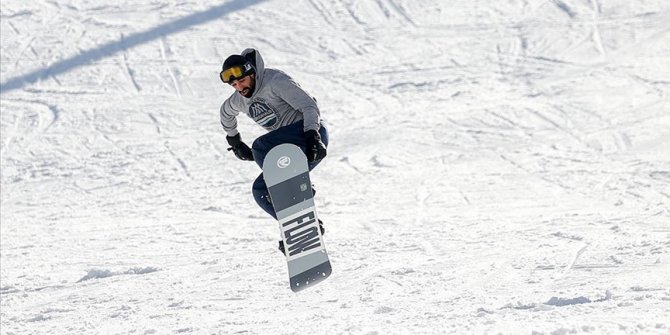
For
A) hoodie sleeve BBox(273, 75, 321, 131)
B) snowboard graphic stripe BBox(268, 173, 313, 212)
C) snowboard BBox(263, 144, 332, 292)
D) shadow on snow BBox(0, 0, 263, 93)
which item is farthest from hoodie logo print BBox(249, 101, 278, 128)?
shadow on snow BBox(0, 0, 263, 93)

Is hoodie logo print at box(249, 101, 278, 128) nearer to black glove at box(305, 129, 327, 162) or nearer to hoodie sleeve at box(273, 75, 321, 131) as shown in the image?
hoodie sleeve at box(273, 75, 321, 131)

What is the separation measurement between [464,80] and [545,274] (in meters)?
6.55

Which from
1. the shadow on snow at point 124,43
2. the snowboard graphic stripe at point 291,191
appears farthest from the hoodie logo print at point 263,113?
the shadow on snow at point 124,43

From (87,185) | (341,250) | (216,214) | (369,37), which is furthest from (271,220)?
(369,37)

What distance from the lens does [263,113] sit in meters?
6.28

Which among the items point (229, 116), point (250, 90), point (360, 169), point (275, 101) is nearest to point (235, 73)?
point (250, 90)

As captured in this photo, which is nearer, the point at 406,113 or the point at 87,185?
the point at 87,185

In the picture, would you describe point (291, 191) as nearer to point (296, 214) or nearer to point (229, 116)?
point (296, 214)

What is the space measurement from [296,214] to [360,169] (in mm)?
4998

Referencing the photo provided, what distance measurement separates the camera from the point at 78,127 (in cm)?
1277

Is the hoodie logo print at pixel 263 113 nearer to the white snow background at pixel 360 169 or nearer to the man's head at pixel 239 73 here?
the man's head at pixel 239 73

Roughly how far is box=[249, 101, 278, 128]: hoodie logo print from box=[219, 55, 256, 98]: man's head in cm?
15

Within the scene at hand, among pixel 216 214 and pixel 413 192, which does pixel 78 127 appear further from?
pixel 413 192

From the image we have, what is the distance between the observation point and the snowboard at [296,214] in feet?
20.3
